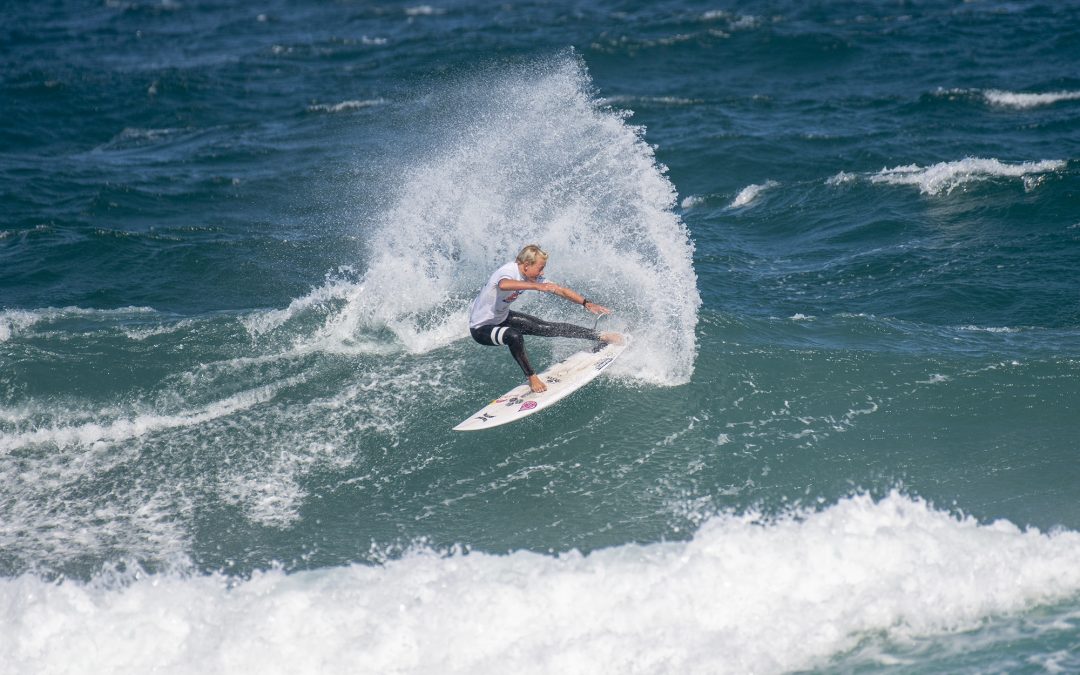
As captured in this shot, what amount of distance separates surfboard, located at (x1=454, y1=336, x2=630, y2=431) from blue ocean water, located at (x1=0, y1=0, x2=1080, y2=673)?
0.26 metres

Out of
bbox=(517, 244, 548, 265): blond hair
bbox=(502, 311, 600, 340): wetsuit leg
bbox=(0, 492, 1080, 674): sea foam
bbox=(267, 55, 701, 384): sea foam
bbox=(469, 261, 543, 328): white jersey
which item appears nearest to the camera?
bbox=(0, 492, 1080, 674): sea foam

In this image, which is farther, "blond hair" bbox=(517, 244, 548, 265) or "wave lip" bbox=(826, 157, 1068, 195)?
"wave lip" bbox=(826, 157, 1068, 195)

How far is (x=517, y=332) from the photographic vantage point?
455 inches

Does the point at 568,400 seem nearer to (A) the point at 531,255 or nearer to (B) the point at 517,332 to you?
(B) the point at 517,332

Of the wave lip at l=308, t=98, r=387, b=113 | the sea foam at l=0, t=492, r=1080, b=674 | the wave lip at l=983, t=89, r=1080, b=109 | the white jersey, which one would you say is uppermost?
the wave lip at l=308, t=98, r=387, b=113

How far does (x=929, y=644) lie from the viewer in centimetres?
830

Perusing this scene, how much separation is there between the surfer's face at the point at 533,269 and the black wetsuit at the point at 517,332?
723 millimetres

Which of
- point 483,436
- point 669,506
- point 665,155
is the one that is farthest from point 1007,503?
point 665,155

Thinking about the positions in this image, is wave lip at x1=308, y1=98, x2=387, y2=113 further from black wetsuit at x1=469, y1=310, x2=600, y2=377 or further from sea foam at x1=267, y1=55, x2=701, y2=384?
black wetsuit at x1=469, y1=310, x2=600, y2=377

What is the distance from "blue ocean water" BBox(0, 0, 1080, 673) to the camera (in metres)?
8.70

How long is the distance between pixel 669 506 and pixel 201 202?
14831 millimetres

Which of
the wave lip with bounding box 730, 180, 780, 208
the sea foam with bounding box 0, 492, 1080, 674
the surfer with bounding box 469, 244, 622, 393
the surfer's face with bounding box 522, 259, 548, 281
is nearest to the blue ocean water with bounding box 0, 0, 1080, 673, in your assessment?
the sea foam with bounding box 0, 492, 1080, 674

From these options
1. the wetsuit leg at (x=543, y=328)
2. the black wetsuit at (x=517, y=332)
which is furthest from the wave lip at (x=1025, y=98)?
the black wetsuit at (x=517, y=332)

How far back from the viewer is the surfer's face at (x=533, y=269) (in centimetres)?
1094
